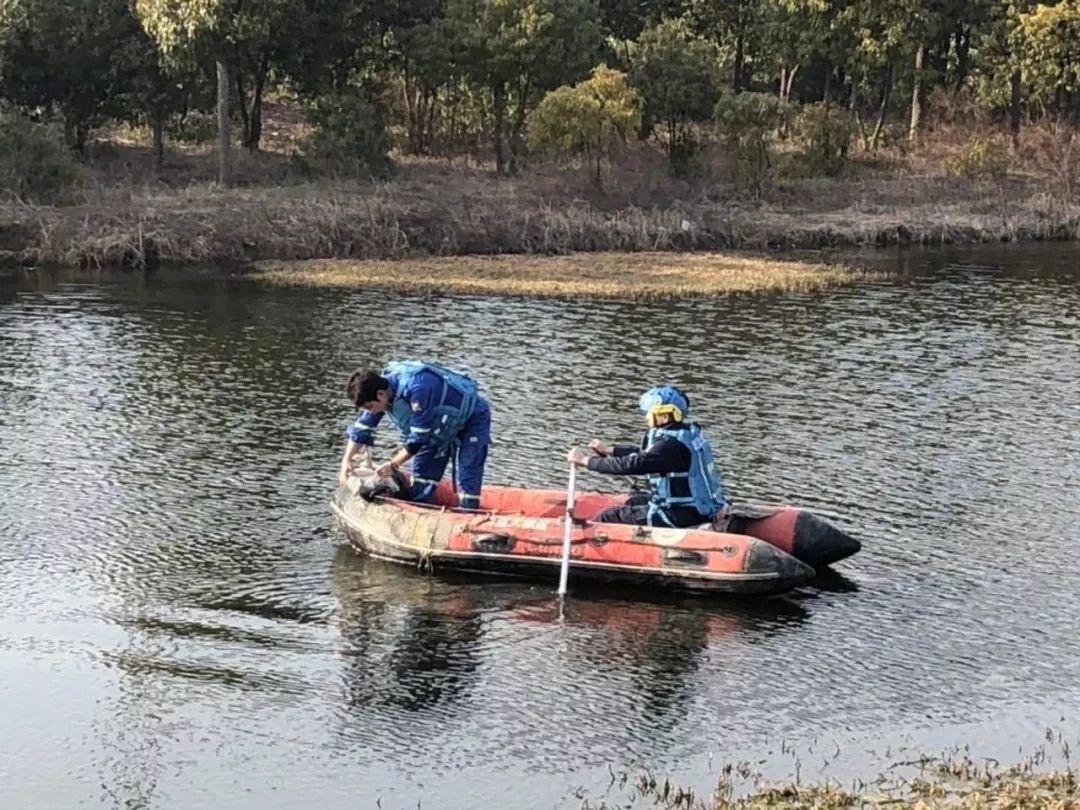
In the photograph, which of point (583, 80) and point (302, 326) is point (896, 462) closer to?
point (302, 326)

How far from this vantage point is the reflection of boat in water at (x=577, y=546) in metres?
14.5

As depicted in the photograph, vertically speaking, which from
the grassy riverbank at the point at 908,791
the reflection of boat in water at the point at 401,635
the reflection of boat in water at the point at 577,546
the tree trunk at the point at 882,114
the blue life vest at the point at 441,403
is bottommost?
the reflection of boat in water at the point at 401,635

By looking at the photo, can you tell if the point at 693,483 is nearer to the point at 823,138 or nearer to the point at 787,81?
the point at 823,138

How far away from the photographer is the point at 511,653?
44.0 ft

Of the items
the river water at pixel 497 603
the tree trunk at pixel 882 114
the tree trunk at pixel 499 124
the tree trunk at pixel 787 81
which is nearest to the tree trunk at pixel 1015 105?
the tree trunk at pixel 882 114

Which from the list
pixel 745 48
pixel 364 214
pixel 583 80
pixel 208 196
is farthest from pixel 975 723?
pixel 745 48

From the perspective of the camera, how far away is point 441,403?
51.4 ft

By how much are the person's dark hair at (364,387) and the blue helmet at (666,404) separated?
8.37ft

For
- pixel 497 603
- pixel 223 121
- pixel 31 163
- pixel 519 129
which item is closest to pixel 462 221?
pixel 223 121

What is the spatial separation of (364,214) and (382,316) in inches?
438

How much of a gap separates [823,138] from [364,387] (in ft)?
138

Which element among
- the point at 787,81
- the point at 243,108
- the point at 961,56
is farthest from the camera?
the point at 961,56

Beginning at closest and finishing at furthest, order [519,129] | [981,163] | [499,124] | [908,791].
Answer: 1. [908,791]
2. [499,124]
3. [519,129]
4. [981,163]

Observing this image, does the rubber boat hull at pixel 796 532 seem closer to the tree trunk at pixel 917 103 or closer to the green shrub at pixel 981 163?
the green shrub at pixel 981 163
